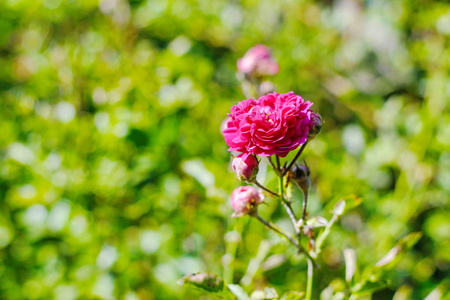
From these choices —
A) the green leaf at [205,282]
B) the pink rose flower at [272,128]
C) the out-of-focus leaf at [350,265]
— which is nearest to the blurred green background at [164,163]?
the out-of-focus leaf at [350,265]

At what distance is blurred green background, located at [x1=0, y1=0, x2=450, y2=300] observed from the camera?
1.44 meters

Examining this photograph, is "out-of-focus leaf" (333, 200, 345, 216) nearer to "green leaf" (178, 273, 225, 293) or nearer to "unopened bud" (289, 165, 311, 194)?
"unopened bud" (289, 165, 311, 194)

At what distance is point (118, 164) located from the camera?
1549 mm

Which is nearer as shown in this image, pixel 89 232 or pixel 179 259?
pixel 179 259

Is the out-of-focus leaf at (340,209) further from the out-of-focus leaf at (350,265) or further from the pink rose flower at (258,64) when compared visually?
the pink rose flower at (258,64)

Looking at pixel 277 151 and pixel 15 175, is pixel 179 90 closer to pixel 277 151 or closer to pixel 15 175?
pixel 15 175

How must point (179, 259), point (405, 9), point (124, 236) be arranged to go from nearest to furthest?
point (179, 259) < point (124, 236) < point (405, 9)

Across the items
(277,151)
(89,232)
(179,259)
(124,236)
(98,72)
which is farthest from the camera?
(98,72)

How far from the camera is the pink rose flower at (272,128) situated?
0.75 metres

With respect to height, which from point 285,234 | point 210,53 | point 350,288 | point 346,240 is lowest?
point 350,288

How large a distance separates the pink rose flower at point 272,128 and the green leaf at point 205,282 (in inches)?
9.6

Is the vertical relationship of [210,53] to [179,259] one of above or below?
above

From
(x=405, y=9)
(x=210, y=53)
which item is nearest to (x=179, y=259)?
(x=210, y=53)

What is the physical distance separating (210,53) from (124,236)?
1.19m
